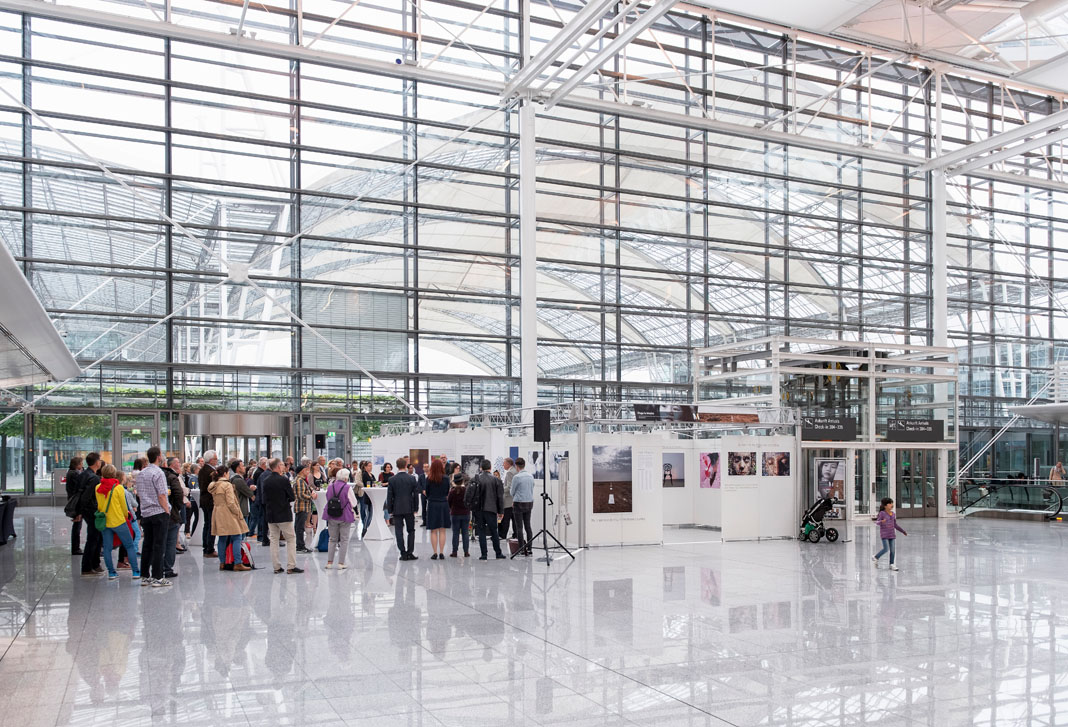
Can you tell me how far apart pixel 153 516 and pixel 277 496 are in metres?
1.53

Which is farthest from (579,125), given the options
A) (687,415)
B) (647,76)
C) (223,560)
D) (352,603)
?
(352,603)

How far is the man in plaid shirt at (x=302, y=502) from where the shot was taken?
14.3 meters

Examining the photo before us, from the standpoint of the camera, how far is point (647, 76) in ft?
93.8

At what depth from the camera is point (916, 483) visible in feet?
83.5

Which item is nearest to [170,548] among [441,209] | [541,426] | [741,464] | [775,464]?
[541,426]

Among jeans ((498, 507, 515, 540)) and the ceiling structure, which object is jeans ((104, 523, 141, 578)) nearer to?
jeans ((498, 507, 515, 540))

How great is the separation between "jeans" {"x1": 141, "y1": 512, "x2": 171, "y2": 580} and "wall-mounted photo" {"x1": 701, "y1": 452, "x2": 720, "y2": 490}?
1032 centimetres

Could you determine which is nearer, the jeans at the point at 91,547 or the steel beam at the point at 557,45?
the jeans at the point at 91,547

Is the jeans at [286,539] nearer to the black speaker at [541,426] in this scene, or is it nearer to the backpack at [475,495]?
the backpack at [475,495]

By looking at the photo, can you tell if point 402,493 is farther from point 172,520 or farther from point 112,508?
point 112,508

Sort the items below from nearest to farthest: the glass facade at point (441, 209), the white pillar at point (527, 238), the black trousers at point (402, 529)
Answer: the black trousers at point (402, 529) < the glass facade at point (441, 209) < the white pillar at point (527, 238)

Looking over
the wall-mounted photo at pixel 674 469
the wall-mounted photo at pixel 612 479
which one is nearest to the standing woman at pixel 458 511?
the wall-mounted photo at pixel 612 479

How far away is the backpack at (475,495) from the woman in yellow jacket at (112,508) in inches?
186

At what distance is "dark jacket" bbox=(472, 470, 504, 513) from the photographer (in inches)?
569
